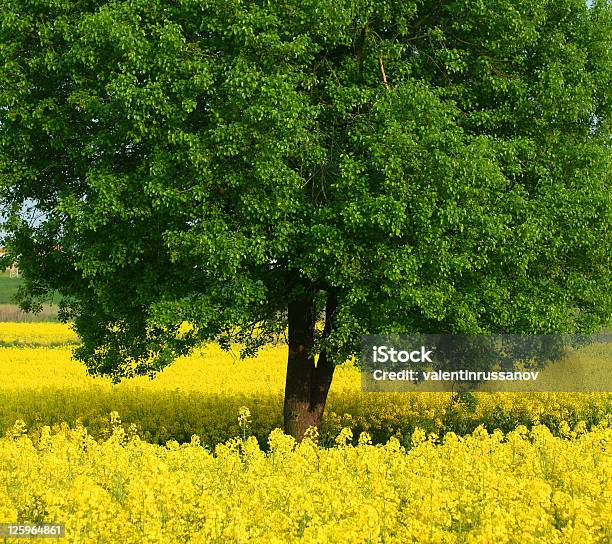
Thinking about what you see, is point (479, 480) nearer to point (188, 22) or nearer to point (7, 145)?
point (188, 22)

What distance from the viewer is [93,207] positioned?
15.7 m

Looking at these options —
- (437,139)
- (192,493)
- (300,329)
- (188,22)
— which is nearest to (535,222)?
(437,139)

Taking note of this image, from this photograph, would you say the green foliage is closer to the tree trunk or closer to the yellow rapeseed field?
the tree trunk

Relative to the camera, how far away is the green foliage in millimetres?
15156

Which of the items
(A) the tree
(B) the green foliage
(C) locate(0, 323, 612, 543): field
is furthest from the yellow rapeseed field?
(C) locate(0, 323, 612, 543): field

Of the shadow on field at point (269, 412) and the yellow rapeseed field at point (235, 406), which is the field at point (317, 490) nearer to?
the yellow rapeseed field at point (235, 406)

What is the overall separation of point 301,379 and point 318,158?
5457 millimetres

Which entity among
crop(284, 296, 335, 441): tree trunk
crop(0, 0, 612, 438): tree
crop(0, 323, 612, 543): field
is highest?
crop(0, 0, 612, 438): tree

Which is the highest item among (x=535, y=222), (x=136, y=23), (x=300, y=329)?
(x=136, y=23)

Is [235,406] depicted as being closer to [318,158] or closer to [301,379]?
[301,379]

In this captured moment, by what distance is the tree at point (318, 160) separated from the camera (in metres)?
15.2

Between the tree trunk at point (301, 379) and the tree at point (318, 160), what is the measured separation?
90 centimetres

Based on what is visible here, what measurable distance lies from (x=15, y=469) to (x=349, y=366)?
74.3 feet

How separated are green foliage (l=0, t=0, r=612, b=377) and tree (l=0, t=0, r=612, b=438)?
5 cm
